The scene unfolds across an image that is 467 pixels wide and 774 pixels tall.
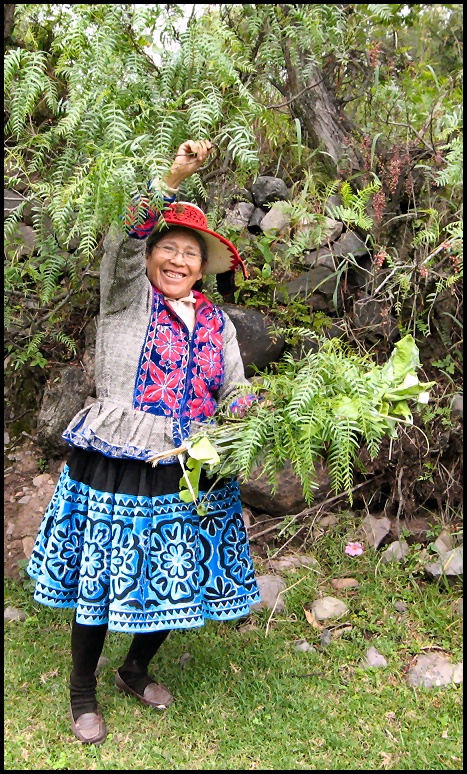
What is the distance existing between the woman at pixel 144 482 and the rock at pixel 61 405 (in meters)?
1.40

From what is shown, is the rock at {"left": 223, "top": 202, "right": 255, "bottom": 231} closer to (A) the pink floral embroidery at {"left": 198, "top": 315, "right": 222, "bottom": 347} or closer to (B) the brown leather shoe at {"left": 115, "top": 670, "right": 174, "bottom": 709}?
(A) the pink floral embroidery at {"left": 198, "top": 315, "right": 222, "bottom": 347}

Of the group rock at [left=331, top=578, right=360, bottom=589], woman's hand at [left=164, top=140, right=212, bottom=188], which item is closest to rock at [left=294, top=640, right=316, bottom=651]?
rock at [left=331, top=578, right=360, bottom=589]

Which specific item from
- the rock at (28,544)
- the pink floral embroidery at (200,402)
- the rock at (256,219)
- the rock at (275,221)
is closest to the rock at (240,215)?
the rock at (256,219)

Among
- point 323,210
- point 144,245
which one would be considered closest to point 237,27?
point 144,245

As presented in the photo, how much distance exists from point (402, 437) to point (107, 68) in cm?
240

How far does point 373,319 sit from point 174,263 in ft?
5.64

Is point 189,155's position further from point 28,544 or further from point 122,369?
point 28,544

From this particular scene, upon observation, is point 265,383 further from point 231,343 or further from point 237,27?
point 237,27

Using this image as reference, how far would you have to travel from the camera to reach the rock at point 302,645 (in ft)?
10.1

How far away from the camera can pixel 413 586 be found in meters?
3.38

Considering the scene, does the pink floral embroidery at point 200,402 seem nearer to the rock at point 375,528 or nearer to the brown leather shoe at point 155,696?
the brown leather shoe at point 155,696

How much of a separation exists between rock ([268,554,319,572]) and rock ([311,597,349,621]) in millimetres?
271

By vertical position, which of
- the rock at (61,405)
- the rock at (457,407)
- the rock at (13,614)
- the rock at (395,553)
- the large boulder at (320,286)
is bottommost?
the rock at (13,614)

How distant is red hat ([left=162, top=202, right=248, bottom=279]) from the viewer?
240cm
